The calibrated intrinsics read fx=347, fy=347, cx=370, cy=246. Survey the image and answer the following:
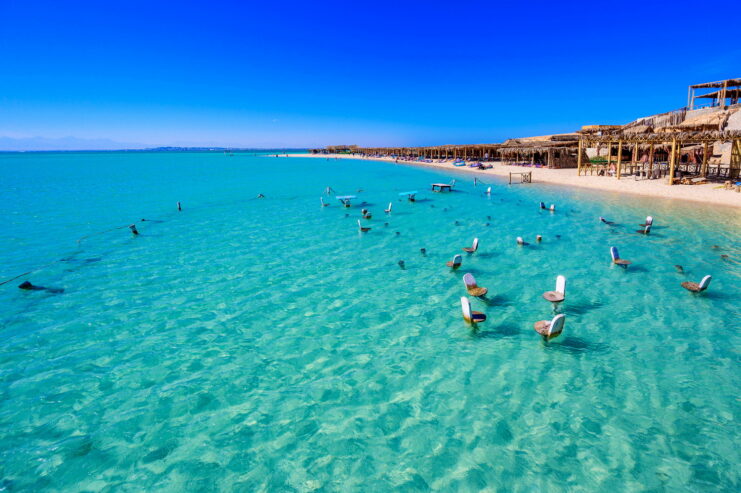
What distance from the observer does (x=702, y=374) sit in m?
7.19

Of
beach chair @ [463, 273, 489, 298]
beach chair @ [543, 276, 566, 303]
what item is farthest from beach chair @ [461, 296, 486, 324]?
beach chair @ [543, 276, 566, 303]

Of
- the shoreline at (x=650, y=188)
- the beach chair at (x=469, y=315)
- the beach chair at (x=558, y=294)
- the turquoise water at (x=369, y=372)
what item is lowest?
the turquoise water at (x=369, y=372)

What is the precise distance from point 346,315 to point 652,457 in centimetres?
705

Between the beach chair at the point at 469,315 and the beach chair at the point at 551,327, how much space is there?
4.44 feet

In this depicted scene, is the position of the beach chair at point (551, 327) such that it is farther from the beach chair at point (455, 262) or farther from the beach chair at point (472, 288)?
the beach chair at point (455, 262)

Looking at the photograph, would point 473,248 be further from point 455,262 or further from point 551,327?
point 551,327

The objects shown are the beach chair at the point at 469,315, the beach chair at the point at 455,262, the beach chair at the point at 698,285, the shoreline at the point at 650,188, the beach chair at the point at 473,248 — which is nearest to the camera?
the beach chair at the point at 469,315

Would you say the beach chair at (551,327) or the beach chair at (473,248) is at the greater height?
the beach chair at (473,248)

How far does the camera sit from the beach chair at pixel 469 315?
9.06 m

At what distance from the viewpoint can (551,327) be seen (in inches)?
315

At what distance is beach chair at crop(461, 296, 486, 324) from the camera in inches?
357

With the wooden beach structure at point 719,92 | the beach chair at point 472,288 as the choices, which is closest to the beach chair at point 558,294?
the beach chair at point 472,288

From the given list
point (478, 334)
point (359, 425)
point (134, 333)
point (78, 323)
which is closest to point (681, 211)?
point (478, 334)

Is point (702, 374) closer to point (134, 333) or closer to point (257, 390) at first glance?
point (257, 390)
